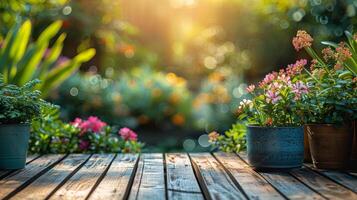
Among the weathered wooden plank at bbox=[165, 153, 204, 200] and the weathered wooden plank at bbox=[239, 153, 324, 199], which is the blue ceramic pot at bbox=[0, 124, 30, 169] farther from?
the weathered wooden plank at bbox=[239, 153, 324, 199]

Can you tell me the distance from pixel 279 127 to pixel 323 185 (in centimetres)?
46

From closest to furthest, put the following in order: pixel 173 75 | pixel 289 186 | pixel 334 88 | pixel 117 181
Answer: pixel 289 186 → pixel 117 181 → pixel 334 88 → pixel 173 75

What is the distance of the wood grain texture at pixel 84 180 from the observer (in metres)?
Result: 2.31

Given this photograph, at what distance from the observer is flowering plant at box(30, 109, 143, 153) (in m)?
4.12

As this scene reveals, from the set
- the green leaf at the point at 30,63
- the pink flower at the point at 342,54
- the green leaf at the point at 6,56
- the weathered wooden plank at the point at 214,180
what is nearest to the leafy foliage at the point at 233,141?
the weathered wooden plank at the point at 214,180

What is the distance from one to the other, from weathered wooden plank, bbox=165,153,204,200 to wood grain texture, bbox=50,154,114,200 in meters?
0.33

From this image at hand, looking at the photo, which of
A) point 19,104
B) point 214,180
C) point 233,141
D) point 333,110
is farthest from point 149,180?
point 233,141

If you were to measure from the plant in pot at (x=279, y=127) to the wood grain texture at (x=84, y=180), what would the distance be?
79 cm

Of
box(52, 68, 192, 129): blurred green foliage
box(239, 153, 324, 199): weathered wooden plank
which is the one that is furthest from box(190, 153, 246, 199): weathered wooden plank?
box(52, 68, 192, 129): blurred green foliage

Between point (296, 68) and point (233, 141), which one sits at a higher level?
point (296, 68)

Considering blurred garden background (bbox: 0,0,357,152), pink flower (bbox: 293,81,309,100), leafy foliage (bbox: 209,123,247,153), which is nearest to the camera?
pink flower (bbox: 293,81,309,100)

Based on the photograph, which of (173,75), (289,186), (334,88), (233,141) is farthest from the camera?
(173,75)

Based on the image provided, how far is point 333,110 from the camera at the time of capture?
2943 mm

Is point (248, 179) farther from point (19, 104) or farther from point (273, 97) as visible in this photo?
point (19, 104)
